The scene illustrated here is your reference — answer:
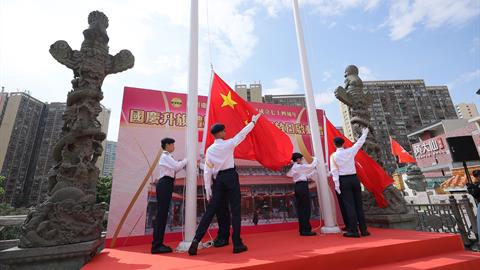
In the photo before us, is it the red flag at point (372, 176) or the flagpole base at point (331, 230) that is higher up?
the red flag at point (372, 176)

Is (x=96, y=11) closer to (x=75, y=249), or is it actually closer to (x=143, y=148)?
(x=143, y=148)

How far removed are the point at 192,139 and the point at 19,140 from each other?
35153 millimetres

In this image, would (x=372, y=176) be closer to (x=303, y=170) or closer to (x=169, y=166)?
(x=303, y=170)

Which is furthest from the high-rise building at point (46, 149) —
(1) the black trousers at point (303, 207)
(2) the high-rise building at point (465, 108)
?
(2) the high-rise building at point (465, 108)

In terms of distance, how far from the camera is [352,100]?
17.4 ft

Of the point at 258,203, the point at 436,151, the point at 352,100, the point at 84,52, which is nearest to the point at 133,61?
the point at 84,52

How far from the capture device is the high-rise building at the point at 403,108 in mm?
48156

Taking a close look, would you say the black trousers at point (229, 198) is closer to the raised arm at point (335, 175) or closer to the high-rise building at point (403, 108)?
the raised arm at point (335, 175)

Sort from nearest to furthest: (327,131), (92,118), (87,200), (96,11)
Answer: (87,200) < (92,118) < (96,11) < (327,131)

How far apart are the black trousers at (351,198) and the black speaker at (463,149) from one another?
2642 mm

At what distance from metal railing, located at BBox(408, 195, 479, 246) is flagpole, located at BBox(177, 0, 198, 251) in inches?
187

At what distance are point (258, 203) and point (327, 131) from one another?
7.38 ft

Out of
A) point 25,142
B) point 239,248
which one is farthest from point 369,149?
point 25,142

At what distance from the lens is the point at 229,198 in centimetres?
306
